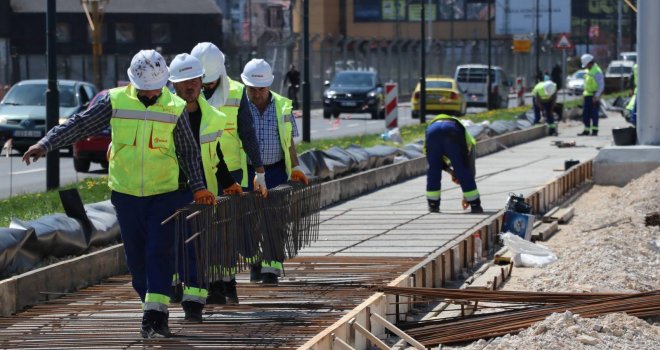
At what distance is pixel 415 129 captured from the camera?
110ft

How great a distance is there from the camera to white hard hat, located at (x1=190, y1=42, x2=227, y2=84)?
9.95 m

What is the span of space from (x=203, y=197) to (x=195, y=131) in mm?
522

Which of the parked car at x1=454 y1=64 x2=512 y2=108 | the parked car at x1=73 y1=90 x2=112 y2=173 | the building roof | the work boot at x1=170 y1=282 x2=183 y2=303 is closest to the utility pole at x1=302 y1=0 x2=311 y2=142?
the parked car at x1=73 y1=90 x2=112 y2=173

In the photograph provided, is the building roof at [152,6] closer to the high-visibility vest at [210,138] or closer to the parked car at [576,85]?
the parked car at [576,85]

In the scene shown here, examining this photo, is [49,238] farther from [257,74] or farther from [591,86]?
[591,86]

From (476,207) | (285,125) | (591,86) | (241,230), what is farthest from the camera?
(591,86)

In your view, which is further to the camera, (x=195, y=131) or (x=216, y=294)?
(x=216, y=294)

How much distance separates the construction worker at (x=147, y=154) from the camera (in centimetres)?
867

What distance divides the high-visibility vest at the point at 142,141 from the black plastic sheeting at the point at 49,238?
209 centimetres

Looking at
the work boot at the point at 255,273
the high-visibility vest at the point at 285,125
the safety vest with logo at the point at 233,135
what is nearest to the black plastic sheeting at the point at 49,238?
the work boot at the point at 255,273

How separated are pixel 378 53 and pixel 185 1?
17.2 meters

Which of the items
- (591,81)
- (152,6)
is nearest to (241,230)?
(591,81)

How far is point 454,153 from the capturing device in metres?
16.8

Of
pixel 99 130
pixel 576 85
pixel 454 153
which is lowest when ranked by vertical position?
pixel 576 85
